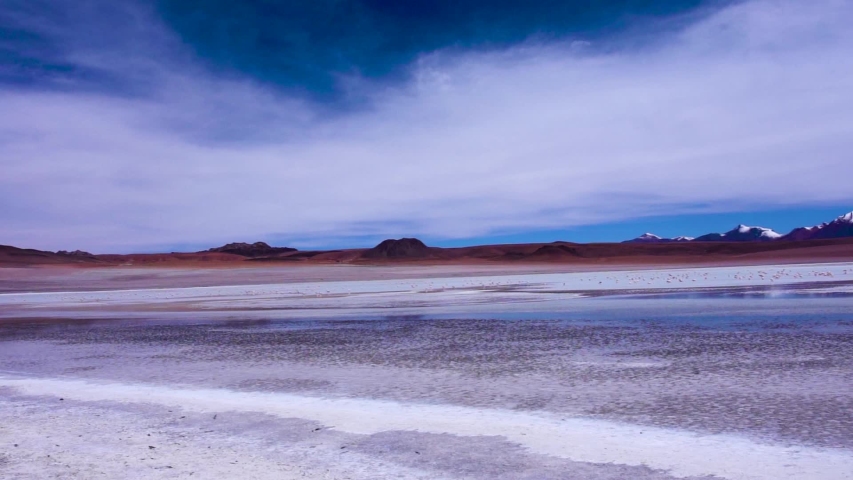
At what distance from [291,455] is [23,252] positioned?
141 m

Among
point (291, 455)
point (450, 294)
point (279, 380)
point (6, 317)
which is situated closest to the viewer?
point (291, 455)

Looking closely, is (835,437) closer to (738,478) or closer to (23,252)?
(738,478)

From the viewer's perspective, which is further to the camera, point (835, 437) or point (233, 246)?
point (233, 246)

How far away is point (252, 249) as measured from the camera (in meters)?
174

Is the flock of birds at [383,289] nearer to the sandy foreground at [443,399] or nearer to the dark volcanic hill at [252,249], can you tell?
the sandy foreground at [443,399]

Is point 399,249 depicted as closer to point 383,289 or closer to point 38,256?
point 38,256

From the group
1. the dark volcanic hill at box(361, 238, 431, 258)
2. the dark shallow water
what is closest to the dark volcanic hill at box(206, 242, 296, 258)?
the dark volcanic hill at box(361, 238, 431, 258)

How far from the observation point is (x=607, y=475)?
5027 mm

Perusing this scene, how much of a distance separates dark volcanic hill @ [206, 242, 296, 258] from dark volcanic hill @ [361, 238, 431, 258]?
2952 centimetres

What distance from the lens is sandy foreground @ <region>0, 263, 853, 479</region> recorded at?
5422 mm

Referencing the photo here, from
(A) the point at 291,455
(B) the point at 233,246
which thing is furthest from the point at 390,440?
(B) the point at 233,246

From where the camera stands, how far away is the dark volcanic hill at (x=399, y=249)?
151 meters

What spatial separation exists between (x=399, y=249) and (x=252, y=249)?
41.8 meters

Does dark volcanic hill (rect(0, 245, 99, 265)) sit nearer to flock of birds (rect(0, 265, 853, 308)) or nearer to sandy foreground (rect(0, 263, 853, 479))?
flock of birds (rect(0, 265, 853, 308))
